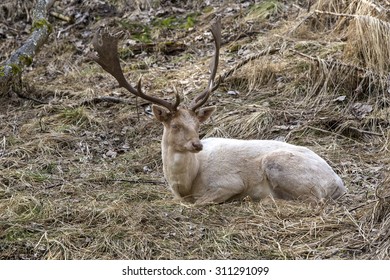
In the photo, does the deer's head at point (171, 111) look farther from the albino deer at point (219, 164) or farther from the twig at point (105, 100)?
the twig at point (105, 100)

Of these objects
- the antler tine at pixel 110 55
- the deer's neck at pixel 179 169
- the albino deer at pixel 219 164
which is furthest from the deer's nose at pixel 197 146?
the antler tine at pixel 110 55

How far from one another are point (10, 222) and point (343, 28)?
6715mm

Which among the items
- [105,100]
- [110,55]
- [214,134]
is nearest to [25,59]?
[105,100]

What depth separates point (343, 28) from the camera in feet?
39.8

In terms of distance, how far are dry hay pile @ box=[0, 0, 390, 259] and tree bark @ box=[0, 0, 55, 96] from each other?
40 centimetres

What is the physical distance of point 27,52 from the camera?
11.6m

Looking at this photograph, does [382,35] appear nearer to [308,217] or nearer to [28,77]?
[308,217]

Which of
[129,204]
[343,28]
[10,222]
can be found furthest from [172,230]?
[343,28]

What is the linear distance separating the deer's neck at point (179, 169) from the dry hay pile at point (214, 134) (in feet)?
0.67

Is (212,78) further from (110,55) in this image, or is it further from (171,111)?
(110,55)

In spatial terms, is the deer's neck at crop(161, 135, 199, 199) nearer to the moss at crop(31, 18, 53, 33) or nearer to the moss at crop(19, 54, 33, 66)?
the moss at crop(19, 54, 33, 66)

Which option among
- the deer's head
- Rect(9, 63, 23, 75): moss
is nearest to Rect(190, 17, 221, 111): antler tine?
the deer's head

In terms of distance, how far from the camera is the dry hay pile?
6766 millimetres

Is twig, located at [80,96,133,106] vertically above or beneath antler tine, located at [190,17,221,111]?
beneath
